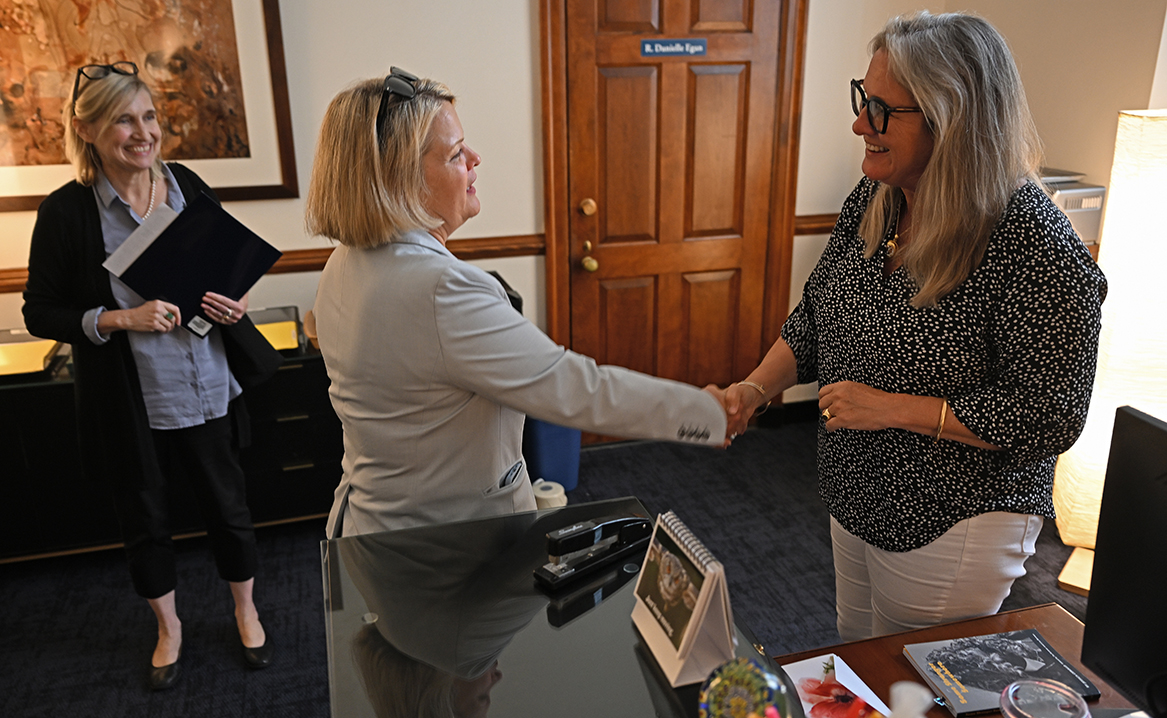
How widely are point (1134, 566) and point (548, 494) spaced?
2574mm

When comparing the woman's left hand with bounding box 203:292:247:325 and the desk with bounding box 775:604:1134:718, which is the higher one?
the woman's left hand with bounding box 203:292:247:325

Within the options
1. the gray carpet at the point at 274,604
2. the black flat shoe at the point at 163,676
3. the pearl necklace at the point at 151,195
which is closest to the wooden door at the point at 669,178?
the gray carpet at the point at 274,604

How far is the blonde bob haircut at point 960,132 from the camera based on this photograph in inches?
54.3

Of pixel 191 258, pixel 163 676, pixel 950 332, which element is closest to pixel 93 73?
pixel 191 258

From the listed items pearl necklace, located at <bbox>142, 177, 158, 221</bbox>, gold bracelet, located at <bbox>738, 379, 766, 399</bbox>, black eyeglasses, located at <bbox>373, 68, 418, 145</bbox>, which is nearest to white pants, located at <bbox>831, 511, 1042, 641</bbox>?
gold bracelet, located at <bbox>738, 379, 766, 399</bbox>

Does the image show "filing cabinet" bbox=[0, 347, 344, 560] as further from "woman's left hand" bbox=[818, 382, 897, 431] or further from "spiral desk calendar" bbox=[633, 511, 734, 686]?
"spiral desk calendar" bbox=[633, 511, 734, 686]

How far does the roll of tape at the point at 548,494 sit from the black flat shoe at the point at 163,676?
1349 millimetres

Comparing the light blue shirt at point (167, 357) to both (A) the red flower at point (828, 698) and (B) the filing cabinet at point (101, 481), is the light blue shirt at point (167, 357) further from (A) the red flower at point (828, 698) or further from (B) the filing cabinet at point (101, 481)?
(A) the red flower at point (828, 698)

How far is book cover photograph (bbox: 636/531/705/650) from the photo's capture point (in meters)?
1.11

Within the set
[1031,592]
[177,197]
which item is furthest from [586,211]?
[1031,592]

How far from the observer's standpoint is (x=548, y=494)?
3.44m

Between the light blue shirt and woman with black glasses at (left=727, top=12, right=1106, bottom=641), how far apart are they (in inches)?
67.9

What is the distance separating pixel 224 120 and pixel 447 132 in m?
2.22

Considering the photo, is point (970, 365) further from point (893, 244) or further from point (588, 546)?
point (588, 546)
